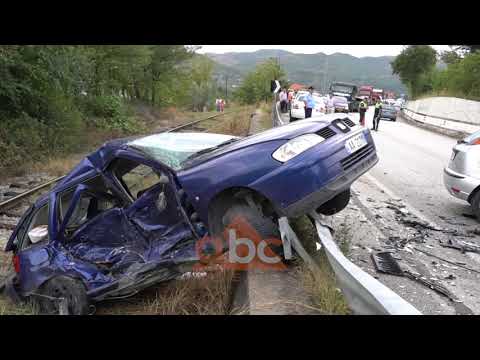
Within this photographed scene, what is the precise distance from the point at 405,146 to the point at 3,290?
12.6m

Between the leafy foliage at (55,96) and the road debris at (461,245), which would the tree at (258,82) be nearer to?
the leafy foliage at (55,96)

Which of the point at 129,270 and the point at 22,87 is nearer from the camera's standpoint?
the point at 129,270

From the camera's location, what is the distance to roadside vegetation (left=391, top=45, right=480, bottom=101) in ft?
111

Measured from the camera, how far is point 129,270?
383 cm

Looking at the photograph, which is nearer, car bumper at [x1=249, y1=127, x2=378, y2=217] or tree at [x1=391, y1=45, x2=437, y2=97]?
car bumper at [x1=249, y1=127, x2=378, y2=217]

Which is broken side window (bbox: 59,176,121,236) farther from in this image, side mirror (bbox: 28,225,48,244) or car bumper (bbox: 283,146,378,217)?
car bumper (bbox: 283,146,378,217)

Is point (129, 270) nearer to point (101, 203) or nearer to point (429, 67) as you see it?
point (101, 203)

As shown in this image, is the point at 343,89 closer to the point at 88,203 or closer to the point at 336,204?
the point at 336,204

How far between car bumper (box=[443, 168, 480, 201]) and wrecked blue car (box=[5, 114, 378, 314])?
256 cm

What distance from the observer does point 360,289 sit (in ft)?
8.42

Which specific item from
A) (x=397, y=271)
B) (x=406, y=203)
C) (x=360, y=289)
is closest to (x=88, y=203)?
(x=360, y=289)

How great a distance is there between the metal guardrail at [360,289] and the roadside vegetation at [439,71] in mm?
33601

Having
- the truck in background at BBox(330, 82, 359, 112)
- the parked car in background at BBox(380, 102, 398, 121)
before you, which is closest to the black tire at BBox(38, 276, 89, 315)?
the truck in background at BBox(330, 82, 359, 112)
